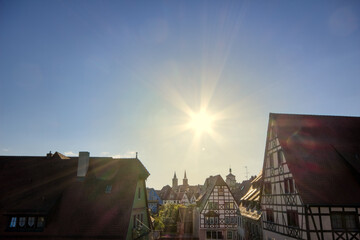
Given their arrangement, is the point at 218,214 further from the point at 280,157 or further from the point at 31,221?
the point at 31,221

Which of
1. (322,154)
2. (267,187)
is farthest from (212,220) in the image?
(322,154)

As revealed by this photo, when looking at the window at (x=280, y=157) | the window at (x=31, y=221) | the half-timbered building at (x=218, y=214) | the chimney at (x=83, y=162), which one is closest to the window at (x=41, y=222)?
the window at (x=31, y=221)

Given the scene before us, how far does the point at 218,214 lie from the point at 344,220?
2178 cm

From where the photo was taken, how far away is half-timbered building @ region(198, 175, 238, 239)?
35.7 meters

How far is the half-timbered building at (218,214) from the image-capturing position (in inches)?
1406

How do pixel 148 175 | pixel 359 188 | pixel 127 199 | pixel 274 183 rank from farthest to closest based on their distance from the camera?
pixel 148 175 → pixel 274 183 → pixel 127 199 → pixel 359 188

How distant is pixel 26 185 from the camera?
69.0 ft

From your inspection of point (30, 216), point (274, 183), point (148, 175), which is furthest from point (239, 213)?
point (30, 216)

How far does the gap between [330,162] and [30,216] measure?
79.4 feet

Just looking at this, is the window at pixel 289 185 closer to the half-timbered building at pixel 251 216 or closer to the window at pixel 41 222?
the half-timbered building at pixel 251 216

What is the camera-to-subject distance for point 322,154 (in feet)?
63.4

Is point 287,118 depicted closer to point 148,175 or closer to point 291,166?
point 291,166

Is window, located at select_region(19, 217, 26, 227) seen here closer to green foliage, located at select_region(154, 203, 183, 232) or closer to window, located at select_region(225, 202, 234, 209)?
window, located at select_region(225, 202, 234, 209)

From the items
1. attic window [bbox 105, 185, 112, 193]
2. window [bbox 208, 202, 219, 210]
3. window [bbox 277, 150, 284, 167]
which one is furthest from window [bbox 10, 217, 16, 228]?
window [bbox 208, 202, 219, 210]
